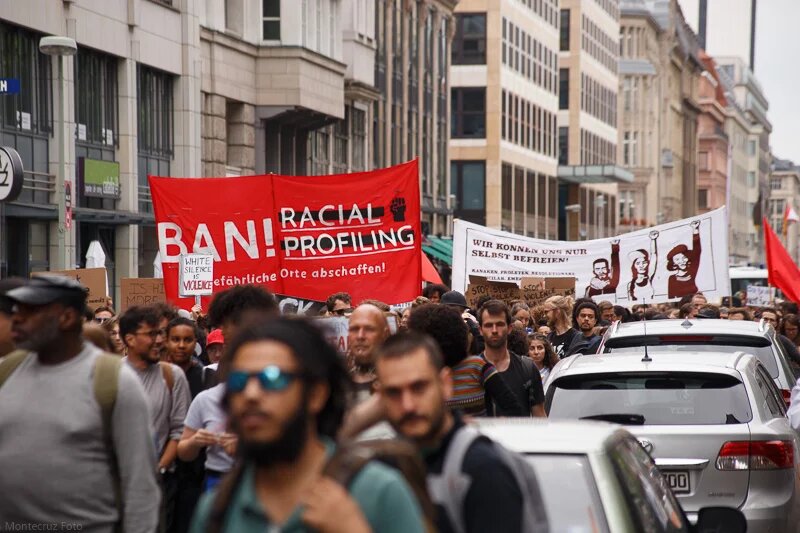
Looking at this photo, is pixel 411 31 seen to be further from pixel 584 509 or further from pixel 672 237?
pixel 584 509

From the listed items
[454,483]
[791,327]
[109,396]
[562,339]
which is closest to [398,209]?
[562,339]

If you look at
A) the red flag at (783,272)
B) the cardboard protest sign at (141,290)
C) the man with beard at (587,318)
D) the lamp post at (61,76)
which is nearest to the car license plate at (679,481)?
the man with beard at (587,318)

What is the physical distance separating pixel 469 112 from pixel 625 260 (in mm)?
51064

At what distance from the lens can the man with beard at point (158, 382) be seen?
777 cm

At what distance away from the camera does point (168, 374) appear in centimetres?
792

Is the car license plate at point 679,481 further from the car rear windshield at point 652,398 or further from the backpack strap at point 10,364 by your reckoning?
the backpack strap at point 10,364

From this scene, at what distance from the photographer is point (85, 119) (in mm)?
29219

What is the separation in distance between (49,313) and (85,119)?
24.2m

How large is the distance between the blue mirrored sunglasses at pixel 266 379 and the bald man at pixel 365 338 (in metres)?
3.92

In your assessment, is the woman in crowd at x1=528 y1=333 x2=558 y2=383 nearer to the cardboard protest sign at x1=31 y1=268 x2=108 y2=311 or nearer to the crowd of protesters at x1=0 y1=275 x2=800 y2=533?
the crowd of protesters at x1=0 y1=275 x2=800 y2=533

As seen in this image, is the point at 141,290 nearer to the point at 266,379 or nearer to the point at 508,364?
the point at 508,364

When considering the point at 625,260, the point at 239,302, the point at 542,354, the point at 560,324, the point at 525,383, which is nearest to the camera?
the point at 239,302

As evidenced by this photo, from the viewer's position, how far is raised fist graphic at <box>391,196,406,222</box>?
16.8 metres

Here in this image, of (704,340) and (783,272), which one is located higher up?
(783,272)
